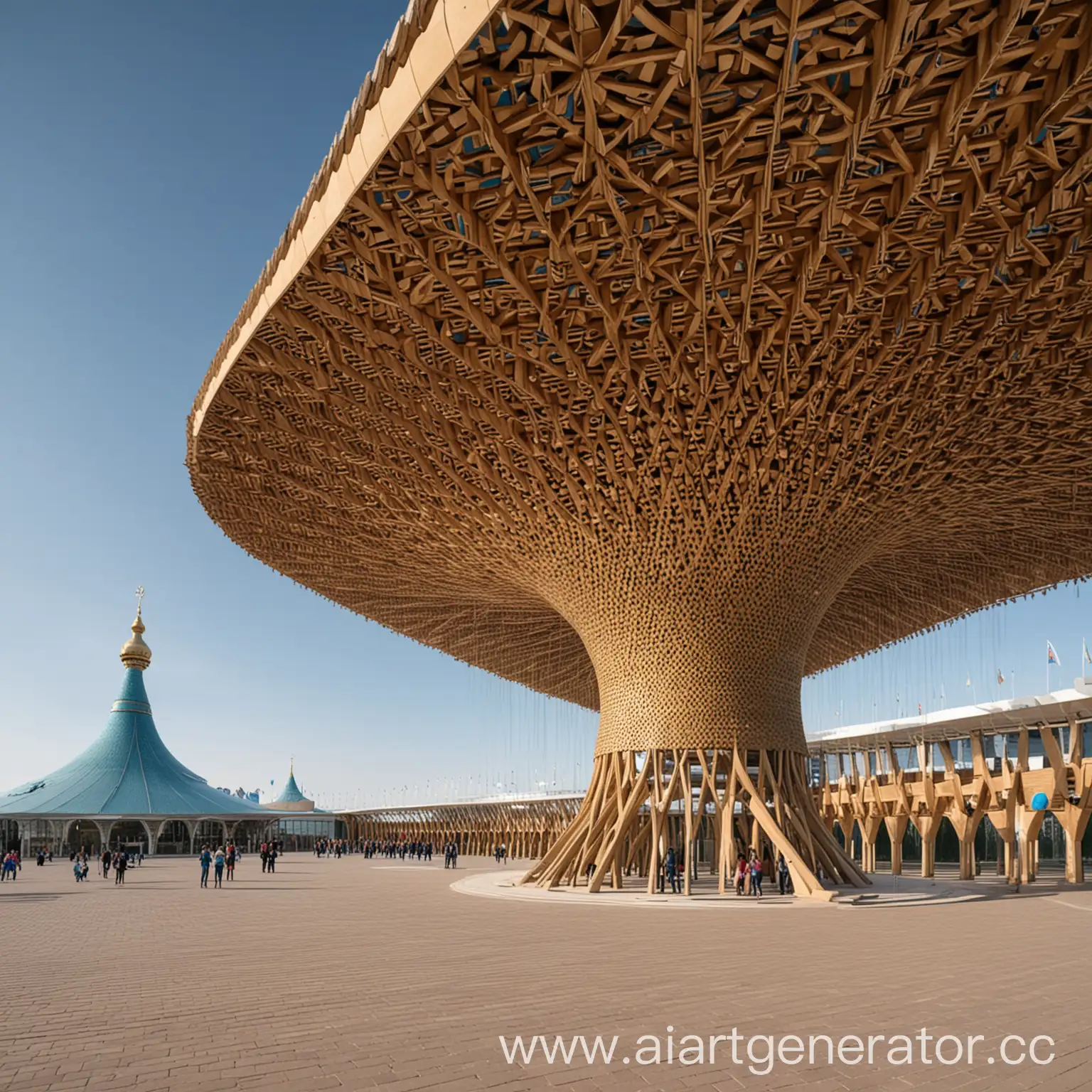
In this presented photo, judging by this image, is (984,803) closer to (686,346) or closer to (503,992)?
(686,346)

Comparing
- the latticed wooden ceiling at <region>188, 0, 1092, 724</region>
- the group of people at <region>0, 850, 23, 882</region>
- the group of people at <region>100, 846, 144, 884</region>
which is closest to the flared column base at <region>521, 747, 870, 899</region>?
the latticed wooden ceiling at <region>188, 0, 1092, 724</region>

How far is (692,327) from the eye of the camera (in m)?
14.2

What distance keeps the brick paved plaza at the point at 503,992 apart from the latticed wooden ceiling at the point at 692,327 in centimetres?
762

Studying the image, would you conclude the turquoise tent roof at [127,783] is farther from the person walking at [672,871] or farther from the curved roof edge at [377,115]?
the curved roof edge at [377,115]

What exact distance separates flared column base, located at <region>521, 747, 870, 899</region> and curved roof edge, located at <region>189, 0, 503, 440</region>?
37.6 ft

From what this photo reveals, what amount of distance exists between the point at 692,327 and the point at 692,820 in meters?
9.98

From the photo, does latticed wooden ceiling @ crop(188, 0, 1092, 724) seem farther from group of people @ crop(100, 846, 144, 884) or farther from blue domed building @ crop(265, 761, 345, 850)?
blue domed building @ crop(265, 761, 345, 850)

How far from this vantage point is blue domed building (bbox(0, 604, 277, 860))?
49875 mm

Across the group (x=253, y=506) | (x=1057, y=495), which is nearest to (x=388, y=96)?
(x=253, y=506)

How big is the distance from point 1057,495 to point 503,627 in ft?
59.6

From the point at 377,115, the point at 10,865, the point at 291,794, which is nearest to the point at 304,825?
the point at 291,794

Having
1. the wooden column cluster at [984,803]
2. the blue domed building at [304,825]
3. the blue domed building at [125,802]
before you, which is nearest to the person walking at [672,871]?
the wooden column cluster at [984,803]

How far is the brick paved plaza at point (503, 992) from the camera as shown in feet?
17.5

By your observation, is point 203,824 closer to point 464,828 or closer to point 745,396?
point 464,828
